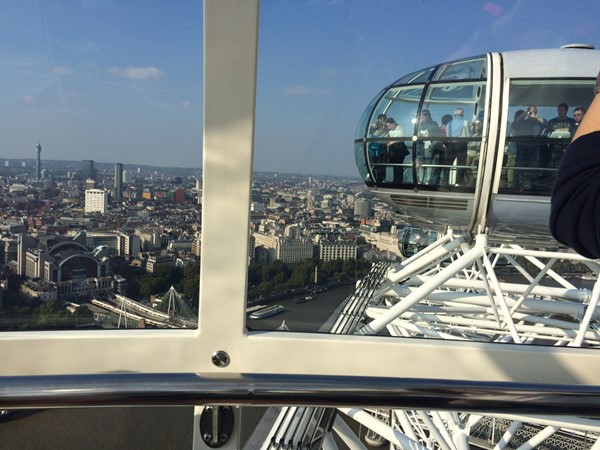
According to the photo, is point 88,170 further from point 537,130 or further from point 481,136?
point 537,130

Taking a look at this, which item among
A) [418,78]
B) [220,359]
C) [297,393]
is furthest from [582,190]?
[418,78]

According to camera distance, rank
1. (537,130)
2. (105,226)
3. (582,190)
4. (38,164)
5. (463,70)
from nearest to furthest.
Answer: (582,190) < (38,164) < (105,226) < (537,130) < (463,70)

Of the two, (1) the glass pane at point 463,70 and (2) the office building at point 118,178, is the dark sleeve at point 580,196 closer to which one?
(2) the office building at point 118,178

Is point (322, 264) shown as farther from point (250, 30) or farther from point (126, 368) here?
point (250, 30)

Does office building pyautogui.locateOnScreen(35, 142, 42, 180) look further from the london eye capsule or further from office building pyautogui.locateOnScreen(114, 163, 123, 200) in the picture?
the london eye capsule

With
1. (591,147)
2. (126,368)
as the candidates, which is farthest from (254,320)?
(591,147)

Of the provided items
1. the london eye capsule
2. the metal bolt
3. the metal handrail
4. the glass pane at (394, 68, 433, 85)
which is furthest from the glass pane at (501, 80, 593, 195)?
the metal handrail
